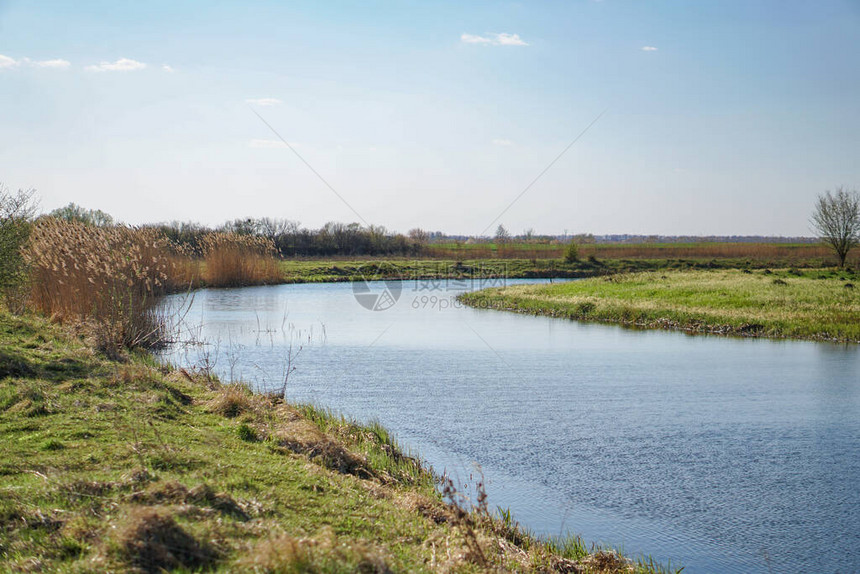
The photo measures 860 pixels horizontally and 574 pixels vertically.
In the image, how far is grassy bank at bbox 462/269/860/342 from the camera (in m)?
21.8

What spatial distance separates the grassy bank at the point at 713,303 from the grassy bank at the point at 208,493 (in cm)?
1748

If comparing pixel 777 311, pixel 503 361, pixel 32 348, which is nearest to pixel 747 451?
pixel 503 361

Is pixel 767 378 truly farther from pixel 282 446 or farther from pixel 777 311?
pixel 282 446

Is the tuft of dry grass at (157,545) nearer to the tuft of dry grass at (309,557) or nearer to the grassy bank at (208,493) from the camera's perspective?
the grassy bank at (208,493)

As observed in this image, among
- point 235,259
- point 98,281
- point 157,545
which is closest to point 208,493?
point 157,545

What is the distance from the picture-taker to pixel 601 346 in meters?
19.5

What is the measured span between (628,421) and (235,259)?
28264 mm

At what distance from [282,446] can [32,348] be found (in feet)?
20.3

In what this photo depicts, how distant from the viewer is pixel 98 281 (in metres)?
14.8

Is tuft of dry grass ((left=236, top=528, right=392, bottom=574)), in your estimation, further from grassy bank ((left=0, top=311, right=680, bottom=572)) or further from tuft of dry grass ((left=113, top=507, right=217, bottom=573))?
tuft of dry grass ((left=113, top=507, right=217, bottom=573))

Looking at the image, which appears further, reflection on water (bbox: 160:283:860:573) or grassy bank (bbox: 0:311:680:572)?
reflection on water (bbox: 160:283:860:573)

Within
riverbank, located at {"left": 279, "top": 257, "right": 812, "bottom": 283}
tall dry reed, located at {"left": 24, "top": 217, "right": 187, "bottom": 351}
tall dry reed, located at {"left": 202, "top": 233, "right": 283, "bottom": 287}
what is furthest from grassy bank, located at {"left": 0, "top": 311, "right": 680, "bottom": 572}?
riverbank, located at {"left": 279, "top": 257, "right": 812, "bottom": 283}

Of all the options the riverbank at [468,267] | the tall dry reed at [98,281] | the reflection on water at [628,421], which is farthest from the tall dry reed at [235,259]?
the tall dry reed at [98,281]

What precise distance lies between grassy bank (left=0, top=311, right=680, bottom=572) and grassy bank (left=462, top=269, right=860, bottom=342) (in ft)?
57.3
